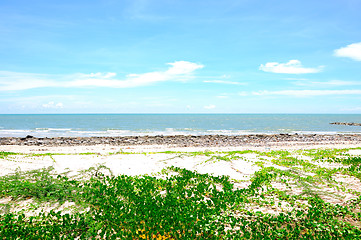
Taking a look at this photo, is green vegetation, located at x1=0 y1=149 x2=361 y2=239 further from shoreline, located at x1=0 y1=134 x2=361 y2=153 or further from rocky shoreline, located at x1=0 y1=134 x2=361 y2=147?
rocky shoreline, located at x1=0 y1=134 x2=361 y2=147

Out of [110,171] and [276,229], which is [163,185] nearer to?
[110,171]

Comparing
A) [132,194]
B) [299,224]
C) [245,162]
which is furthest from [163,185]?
[245,162]

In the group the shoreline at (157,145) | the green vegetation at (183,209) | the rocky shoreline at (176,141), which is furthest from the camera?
the rocky shoreline at (176,141)

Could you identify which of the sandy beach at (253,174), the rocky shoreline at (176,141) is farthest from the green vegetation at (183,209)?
the rocky shoreline at (176,141)

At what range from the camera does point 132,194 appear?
355 inches

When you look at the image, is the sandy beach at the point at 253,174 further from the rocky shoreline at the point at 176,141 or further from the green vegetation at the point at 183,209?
the rocky shoreline at the point at 176,141

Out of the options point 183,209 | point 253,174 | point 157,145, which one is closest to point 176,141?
point 157,145

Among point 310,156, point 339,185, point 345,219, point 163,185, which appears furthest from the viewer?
point 310,156

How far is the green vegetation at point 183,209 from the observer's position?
262 inches

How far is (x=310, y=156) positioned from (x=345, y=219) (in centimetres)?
1174

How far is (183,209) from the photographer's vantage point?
789cm

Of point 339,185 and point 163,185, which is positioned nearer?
point 163,185

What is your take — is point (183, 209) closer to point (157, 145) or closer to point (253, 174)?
point (253, 174)

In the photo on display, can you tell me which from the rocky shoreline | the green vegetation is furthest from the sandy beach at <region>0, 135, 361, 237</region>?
the rocky shoreline
